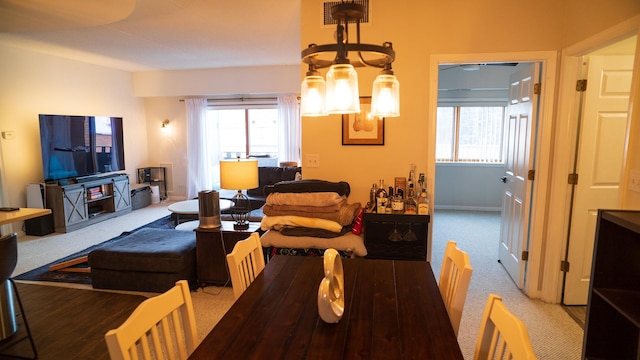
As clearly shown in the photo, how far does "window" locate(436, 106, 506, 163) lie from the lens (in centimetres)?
629

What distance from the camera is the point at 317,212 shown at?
2.64m

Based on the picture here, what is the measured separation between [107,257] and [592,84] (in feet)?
13.7

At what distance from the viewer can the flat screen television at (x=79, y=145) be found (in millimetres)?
5062

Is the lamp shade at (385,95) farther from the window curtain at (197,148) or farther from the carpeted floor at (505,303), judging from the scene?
the window curtain at (197,148)

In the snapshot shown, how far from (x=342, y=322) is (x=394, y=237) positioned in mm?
1378

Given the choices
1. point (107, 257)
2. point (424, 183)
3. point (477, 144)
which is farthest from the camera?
point (477, 144)

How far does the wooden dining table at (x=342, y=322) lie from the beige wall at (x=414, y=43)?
139 cm

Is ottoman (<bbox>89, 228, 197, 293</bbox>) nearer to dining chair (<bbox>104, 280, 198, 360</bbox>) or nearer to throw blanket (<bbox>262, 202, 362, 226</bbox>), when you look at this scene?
throw blanket (<bbox>262, 202, 362, 226</bbox>)

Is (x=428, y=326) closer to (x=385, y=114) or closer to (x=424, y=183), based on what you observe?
(x=385, y=114)

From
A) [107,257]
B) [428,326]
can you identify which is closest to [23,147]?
[107,257]

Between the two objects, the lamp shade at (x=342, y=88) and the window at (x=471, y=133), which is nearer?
the lamp shade at (x=342, y=88)

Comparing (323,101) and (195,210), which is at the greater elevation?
(323,101)

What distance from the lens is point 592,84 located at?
106 inches

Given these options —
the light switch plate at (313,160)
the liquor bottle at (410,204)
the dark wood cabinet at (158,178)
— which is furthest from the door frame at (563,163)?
the dark wood cabinet at (158,178)
